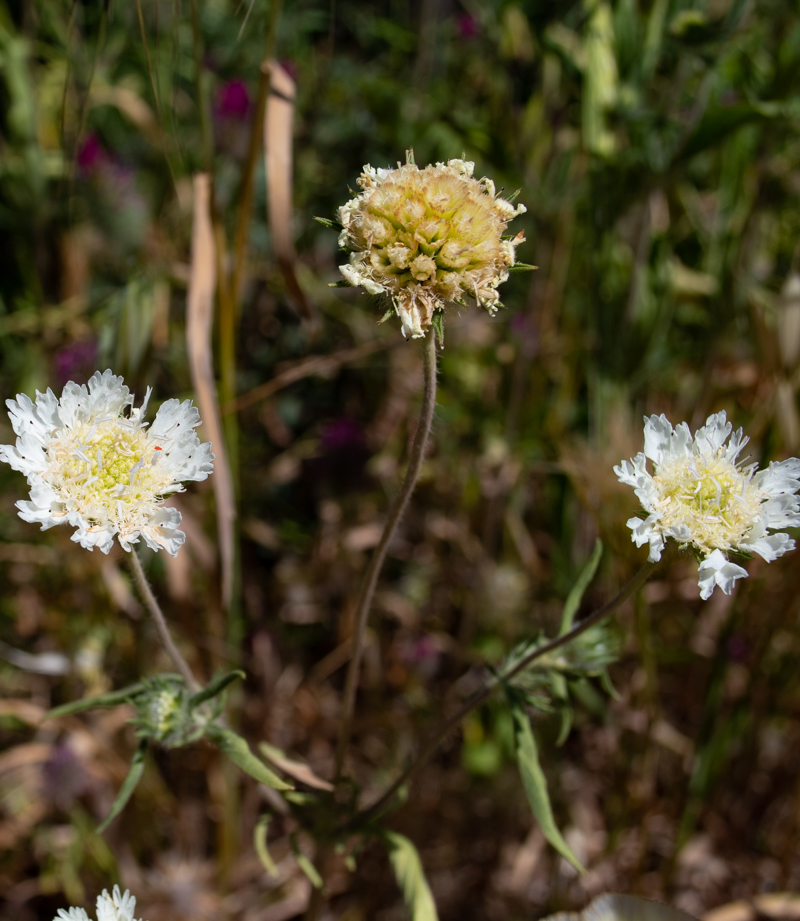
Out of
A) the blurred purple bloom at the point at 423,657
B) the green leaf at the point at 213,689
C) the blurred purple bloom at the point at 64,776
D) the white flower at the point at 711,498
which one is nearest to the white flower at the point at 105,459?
the green leaf at the point at 213,689

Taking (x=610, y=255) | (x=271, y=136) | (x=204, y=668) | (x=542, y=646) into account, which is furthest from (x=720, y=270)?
(x=204, y=668)

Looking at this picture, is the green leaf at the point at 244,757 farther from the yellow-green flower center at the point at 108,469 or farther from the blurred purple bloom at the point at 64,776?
the blurred purple bloom at the point at 64,776

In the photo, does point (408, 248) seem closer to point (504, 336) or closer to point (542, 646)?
point (542, 646)

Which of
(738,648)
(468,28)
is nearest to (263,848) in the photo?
(738,648)

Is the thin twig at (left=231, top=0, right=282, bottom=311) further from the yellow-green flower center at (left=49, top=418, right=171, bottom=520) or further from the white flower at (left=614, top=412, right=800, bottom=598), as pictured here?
the white flower at (left=614, top=412, right=800, bottom=598)

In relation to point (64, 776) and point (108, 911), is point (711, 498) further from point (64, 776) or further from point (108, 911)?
point (64, 776)

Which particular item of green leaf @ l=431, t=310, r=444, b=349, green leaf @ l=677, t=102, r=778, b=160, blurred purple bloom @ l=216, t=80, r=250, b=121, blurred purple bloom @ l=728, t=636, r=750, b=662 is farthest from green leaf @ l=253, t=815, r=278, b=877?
blurred purple bloom @ l=216, t=80, r=250, b=121
